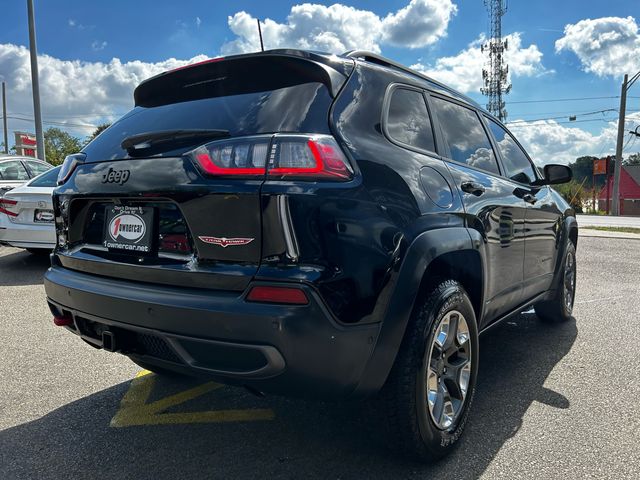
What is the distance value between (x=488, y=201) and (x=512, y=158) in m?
1.07

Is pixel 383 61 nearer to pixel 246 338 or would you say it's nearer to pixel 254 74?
pixel 254 74

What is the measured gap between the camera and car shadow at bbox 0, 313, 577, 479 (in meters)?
2.32

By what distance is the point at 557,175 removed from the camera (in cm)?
416

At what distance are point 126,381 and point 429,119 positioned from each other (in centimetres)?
248

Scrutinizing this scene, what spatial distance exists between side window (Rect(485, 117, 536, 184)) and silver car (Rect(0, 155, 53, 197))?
8105 mm

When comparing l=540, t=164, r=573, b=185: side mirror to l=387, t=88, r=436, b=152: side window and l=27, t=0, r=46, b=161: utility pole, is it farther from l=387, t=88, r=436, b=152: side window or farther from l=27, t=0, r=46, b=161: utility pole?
l=27, t=0, r=46, b=161: utility pole

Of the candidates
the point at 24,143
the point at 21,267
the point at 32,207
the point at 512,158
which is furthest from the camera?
the point at 24,143

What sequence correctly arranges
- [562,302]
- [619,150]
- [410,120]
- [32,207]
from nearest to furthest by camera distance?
1. [410,120]
2. [562,302]
3. [32,207]
4. [619,150]

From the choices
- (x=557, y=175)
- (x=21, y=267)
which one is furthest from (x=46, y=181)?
(x=557, y=175)

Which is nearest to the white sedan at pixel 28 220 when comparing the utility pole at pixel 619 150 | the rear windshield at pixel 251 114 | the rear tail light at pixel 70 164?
the rear tail light at pixel 70 164

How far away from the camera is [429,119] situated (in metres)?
2.73

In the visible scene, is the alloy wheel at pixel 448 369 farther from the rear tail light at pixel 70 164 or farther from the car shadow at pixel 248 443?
the rear tail light at pixel 70 164

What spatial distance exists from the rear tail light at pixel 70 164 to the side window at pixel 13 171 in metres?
7.68

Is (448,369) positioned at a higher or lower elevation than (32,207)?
lower
